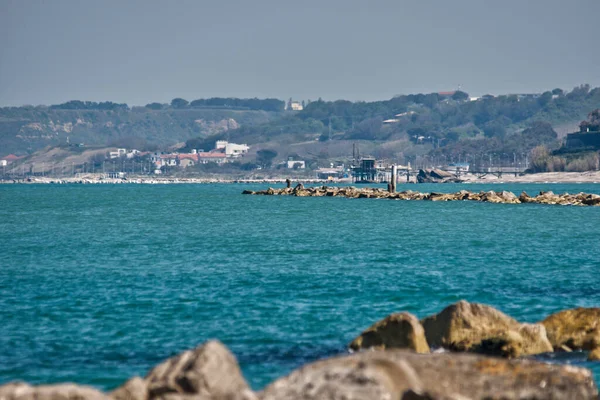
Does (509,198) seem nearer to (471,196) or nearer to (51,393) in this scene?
(471,196)

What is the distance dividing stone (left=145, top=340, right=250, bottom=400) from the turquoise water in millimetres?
3544

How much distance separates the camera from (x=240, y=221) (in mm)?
53812

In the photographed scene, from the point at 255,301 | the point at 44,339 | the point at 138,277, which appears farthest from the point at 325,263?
the point at 44,339

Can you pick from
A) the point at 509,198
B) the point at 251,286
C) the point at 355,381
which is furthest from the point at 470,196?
the point at 355,381

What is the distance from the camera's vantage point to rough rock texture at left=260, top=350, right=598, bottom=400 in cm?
898

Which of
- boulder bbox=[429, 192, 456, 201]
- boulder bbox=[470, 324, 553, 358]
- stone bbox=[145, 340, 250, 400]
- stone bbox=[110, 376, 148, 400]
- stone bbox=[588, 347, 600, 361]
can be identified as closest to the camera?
stone bbox=[145, 340, 250, 400]

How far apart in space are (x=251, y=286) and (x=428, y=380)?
13.7 m

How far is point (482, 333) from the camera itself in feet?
49.6

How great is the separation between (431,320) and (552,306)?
18.6ft

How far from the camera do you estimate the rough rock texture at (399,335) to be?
14.4 meters

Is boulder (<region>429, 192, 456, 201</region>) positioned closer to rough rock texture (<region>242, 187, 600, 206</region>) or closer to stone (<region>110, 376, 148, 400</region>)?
rough rock texture (<region>242, 187, 600, 206</region>)

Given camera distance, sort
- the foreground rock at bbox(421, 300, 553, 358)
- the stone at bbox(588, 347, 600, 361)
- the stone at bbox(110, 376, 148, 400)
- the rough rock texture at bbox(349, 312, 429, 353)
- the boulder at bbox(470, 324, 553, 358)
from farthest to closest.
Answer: the stone at bbox(588, 347, 600, 361), the foreground rock at bbox(421, 300, 553, 358), the boulder at bbox(470, 324, 553, 358), the rough rock texture at bbox(349, 312, 429, 353), the stone at bbox(110, 376, 148, 400)

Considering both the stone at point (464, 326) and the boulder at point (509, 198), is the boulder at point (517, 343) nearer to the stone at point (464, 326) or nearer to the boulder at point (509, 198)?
the stone at point (464, 326)

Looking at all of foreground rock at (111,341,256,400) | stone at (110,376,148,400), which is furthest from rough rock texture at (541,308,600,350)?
stone at (110,376,148,400)
